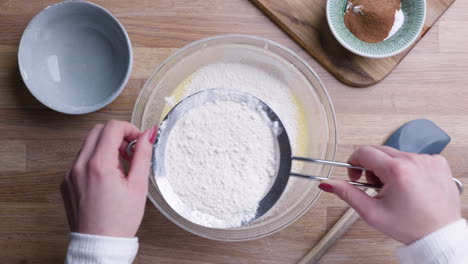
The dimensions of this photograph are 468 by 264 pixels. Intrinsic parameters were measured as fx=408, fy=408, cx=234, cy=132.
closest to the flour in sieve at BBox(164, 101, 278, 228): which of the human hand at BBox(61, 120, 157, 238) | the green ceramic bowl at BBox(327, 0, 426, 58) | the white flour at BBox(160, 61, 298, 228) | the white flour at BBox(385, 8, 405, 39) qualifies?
the white flour at BBox(160, 61, 298, 228)

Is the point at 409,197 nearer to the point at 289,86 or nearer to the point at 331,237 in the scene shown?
the point at 331,237

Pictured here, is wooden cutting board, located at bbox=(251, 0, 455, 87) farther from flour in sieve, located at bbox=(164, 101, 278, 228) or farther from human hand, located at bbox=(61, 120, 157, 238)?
human hand, located at bbox=(61, 120, 157, 238)

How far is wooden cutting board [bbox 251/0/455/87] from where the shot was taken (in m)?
0.88

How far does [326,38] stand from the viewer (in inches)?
35.0

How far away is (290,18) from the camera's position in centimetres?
89

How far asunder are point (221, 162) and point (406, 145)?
0.39 m

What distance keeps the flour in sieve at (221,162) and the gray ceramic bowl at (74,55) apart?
0.68 ft

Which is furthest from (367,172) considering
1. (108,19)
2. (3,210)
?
(3,210)

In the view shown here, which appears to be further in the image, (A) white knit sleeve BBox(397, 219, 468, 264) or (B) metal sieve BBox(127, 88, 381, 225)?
(B) metal sieve BBox(127, 88, 381, 225)

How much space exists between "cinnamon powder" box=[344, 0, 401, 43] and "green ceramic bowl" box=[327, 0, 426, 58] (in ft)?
0.04

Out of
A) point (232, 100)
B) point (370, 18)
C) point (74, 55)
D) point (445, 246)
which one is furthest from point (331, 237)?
point (74, 55)

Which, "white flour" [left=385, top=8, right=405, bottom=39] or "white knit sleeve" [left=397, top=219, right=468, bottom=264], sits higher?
"white flour" [left=385, top=8, right=405, bottom=39]

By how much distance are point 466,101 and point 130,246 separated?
0.76m

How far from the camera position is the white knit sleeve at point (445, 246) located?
0.66 metres
